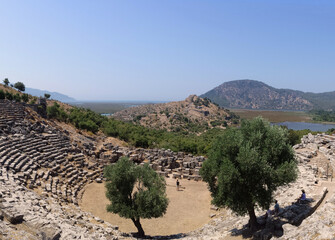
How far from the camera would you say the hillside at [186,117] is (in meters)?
114

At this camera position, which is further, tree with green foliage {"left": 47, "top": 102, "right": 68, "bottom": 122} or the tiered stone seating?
tree with green foliage {"left": 47, "top": 102, "right": 68, "bottom": 122}

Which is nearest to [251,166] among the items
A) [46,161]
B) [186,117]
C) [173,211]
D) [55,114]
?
[173,211]

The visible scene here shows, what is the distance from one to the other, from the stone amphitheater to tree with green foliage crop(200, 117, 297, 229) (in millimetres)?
2025

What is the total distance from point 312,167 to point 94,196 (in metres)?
23.4

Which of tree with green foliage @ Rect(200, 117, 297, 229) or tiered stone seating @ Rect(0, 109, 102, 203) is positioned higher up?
tree with green foliage @ Rect(200, 117, 297, 229)

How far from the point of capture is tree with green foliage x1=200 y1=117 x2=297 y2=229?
41.6ft

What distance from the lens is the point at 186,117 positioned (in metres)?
127

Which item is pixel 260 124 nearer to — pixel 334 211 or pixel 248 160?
pixel 248 160

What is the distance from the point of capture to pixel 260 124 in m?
14.4

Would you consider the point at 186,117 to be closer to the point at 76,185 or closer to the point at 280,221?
the point at 76,185

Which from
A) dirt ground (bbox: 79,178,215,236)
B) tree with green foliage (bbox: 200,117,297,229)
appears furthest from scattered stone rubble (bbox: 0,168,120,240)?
tree with green foliage (bbox: 200,117,297,229)

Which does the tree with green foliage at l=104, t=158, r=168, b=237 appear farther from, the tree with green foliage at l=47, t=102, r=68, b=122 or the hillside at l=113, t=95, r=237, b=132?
the hillside at l=113, t=95, r=237, b=132

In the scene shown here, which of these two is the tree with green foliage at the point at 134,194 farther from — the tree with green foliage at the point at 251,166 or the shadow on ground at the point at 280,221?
the shadow on ground at the point at 280,221

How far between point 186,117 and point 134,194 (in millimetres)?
110833
